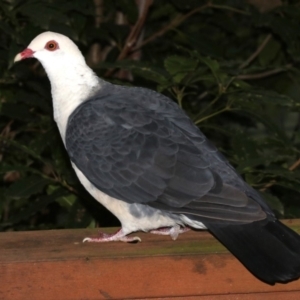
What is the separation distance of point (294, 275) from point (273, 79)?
2757 mm

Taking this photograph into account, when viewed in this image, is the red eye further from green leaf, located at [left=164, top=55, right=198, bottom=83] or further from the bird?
green leaf, located at [left=164, top=55, right=198, bottom=83]

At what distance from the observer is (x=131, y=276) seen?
7.64 ft

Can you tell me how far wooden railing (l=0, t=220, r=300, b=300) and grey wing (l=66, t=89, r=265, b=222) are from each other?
21 centimetres

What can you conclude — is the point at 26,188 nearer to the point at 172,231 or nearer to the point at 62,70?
the point at 62,70

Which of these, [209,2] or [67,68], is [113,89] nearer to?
[67,68]

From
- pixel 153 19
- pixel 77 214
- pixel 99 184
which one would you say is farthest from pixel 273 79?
pixel 99 184

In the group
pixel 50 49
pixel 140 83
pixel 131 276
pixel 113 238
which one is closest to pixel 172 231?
pixel 113 238

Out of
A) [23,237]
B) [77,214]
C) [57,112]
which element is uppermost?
[57,112]

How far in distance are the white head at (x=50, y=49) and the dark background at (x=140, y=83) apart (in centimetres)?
16

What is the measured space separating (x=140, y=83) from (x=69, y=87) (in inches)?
56.1

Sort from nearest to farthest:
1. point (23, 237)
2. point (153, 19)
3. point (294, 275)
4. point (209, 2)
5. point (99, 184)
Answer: point (294, 275), point (23, 237), point (99, 184), point (209, 2), point (153, 19)

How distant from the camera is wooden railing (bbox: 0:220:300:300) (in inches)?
91.0

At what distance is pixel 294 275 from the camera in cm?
224

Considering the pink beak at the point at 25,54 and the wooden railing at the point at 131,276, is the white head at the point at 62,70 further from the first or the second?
the wooden railing at the point at 131,276
